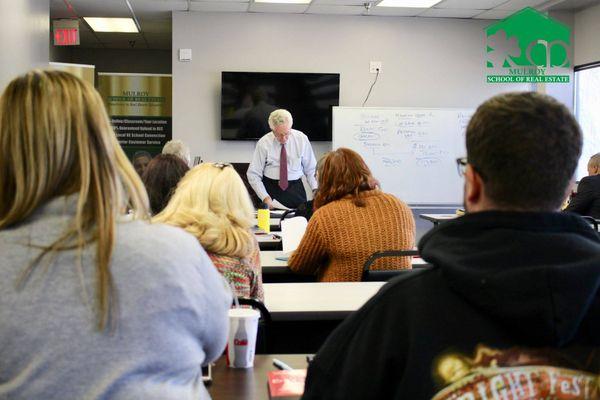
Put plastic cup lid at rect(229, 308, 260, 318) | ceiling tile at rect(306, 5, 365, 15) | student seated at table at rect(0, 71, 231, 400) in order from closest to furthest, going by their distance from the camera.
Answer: student seated at table at rect(0, 71, 231, 400) < plastic cup lid at rect(229, 308, 260, 318) < ceiling tile at rect(306, 5, 365, 15)

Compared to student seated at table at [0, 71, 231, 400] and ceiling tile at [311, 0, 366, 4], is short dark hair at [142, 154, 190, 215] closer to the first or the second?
student seated at table at [0, 71, 231, 400]

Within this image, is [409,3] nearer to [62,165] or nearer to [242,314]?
[242,314]

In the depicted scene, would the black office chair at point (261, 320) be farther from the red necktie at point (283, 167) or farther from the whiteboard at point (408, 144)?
the whiteboard at point (408, 144)

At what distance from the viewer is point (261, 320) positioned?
2094 millimetres

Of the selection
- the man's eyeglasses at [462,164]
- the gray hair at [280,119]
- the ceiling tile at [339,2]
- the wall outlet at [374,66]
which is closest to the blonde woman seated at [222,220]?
the man's eyeglasses at [462,164]

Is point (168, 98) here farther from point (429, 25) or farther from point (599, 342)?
point (599, 342)

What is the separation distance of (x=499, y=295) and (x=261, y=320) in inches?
49.6

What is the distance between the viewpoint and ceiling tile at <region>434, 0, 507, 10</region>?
7121mm

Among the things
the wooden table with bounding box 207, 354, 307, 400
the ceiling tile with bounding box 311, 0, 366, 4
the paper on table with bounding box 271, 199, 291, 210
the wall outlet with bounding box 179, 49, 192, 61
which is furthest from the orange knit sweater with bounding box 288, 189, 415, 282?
the wall outlet with bounding box 179, 49, 192, 61

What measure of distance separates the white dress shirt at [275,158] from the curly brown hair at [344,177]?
3306 millimetres

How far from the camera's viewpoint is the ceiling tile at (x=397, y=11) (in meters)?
7.45

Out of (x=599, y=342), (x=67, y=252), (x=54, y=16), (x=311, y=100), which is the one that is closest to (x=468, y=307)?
(x=599, y=342)

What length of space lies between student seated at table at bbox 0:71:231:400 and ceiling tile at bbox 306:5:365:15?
259 inches

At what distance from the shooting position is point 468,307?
0.97 m
